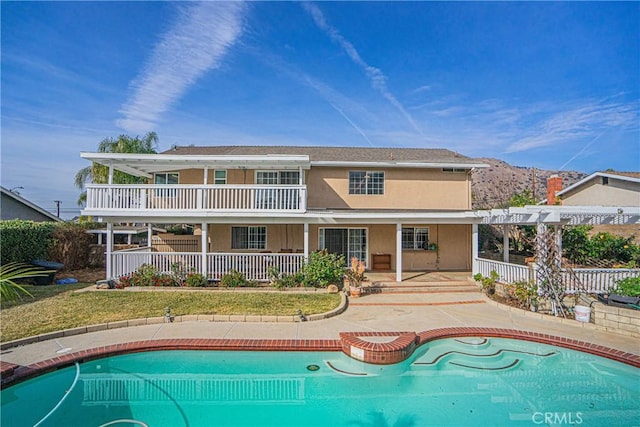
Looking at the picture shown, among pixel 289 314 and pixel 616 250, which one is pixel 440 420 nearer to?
pixel 289 314

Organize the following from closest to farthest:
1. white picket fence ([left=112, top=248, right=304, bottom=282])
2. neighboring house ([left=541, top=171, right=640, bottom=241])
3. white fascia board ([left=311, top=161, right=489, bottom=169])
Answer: white picket fence ([left=112, top=248, right=304, bottom=282]) < white fascia board ([left=311, top=161, right=489, bottom=169]) < neighboring house ([left=541, top=171, right=640, bottom=241])

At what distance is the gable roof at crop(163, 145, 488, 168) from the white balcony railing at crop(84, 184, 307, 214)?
2.86 metres

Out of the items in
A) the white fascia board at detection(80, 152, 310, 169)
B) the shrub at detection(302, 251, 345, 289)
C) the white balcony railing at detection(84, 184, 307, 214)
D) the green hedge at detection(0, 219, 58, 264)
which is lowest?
the shrub at detection(302, 251, 345, 289)

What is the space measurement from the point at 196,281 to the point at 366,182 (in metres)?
9.23

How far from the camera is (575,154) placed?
27.1m

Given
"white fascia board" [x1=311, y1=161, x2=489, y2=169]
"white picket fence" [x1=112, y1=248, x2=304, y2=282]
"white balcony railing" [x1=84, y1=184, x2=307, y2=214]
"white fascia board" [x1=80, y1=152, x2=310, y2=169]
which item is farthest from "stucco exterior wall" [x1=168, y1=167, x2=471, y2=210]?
"white picket fence" [x1=112, y1=248, x2=304, y2=282]

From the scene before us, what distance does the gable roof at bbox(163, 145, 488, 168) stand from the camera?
1578cm

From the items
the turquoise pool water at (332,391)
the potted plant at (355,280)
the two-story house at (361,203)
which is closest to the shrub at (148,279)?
the two-story house at (361,203)

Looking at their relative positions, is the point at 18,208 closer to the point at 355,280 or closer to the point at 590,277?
the point at 355,280

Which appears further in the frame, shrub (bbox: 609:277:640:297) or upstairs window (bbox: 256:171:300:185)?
upstairs window (bbox: 256:171:300:185)

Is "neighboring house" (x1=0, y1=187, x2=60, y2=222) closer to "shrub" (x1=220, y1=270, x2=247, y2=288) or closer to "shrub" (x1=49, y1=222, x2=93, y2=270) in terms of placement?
"shrub" (x1=49, y1=222, x2=93, y2=270)

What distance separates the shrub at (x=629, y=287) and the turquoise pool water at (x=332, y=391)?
381 centimetres

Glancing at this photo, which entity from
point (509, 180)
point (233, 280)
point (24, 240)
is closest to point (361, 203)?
point (233, 280)

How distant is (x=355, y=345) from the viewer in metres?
6.85
